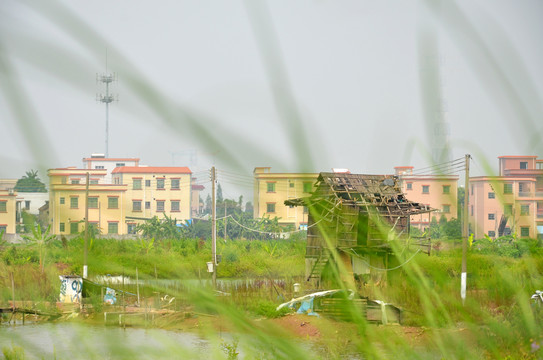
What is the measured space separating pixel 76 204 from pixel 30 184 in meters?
0.04

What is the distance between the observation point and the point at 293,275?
15578 millimetres

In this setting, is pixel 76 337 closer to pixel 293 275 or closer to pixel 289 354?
pixel 289 354

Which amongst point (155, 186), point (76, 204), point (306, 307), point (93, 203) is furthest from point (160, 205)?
point (306, 307)

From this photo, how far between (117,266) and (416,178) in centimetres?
37

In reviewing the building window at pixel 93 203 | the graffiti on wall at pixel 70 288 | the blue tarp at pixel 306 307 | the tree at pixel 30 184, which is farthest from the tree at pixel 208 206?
the graffiti on wall at pixel 70 288

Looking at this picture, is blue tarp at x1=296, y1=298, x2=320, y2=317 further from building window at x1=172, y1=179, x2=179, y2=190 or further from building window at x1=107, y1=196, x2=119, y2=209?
building window at x1=107, y1=196, x2=119, y2=209

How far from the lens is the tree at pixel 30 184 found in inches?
18.4

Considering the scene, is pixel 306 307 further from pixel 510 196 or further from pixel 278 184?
pixel 278 184

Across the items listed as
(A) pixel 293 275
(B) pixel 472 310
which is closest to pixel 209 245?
(A) pixel 293 275

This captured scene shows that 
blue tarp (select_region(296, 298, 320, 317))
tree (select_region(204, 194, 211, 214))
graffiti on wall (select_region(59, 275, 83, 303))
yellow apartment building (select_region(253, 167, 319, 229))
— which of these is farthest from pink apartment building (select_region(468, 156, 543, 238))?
graffiti on wall (select_region(59, 275, 83, 303))

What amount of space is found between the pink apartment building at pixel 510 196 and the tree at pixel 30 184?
1.34 ft

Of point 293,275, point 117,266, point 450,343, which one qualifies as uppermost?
point 117,266

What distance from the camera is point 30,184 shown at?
0.54m

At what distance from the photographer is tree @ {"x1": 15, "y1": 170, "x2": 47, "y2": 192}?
469 millimetres
